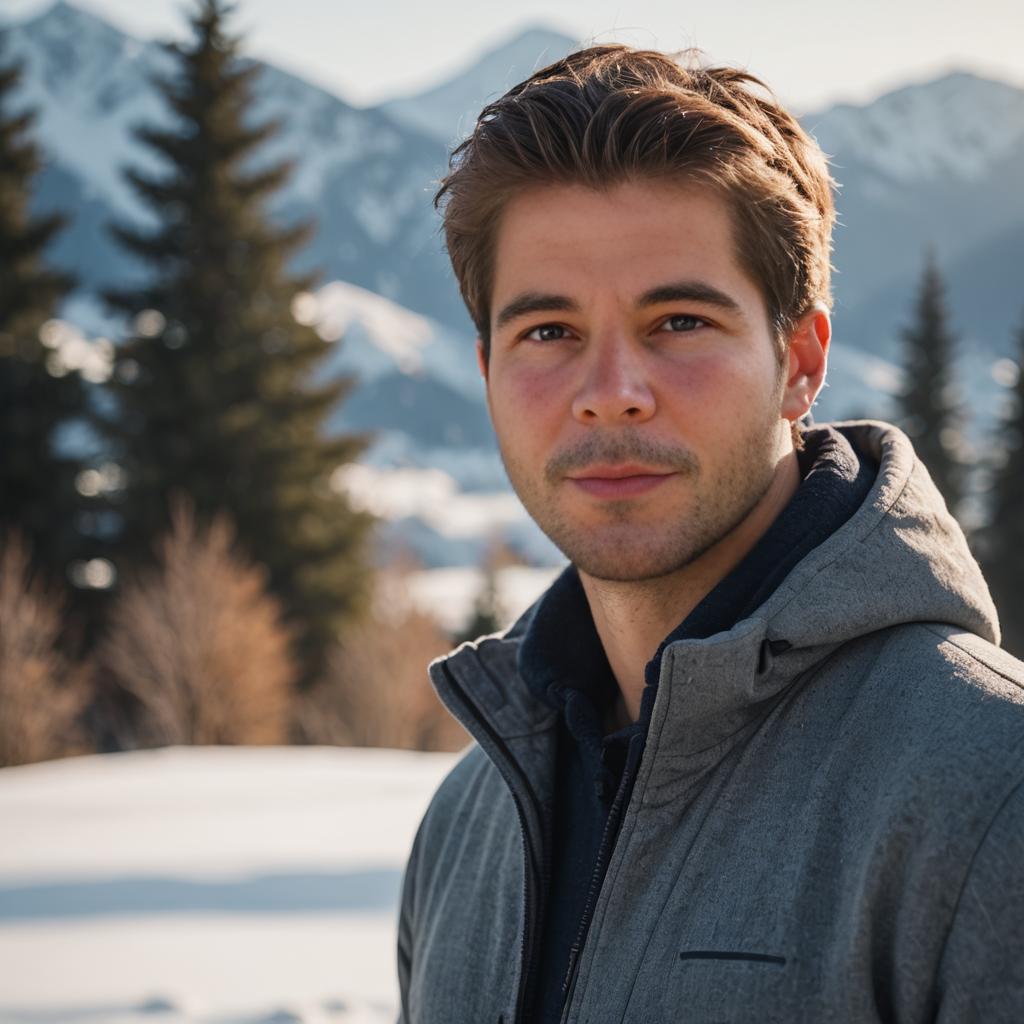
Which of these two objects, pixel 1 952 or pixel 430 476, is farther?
pixel 430 476

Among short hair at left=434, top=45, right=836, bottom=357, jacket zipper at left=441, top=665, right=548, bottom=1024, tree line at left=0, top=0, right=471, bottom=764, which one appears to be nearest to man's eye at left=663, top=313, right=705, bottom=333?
short hair at left=434, top=45, right=836, bottom=357

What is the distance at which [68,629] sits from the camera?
2098 cm

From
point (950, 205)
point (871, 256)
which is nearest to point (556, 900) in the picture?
point (871, 256)

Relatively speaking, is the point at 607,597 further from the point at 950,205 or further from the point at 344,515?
the point at 950,205

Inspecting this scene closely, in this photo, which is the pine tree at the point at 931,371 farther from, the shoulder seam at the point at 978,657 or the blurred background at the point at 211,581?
the shoulder seam at the point at 978,657

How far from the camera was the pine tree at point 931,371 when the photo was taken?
2672 cm

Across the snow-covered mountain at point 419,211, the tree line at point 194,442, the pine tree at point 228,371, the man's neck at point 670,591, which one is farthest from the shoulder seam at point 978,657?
the snow-covered mountain at point 419,211

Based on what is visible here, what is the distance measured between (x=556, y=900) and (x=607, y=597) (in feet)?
1.72

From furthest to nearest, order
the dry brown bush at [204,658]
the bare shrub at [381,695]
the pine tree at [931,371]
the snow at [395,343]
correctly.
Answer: the snow at [395,343]
the pine tree at [931,371]
the bare shrub at [381,695]
the dry brown bush at [204,658]

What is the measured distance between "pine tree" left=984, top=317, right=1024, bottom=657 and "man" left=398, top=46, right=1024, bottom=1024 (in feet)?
81.1

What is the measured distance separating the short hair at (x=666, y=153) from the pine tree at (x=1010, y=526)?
970 inches

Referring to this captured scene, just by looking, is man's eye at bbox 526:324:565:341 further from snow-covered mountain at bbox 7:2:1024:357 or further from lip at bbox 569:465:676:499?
snow-covered mountain at bbox 7:2:1024:357

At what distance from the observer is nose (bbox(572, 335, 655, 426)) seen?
1.75 metres

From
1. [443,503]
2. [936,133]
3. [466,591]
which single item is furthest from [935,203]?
[466,591]
